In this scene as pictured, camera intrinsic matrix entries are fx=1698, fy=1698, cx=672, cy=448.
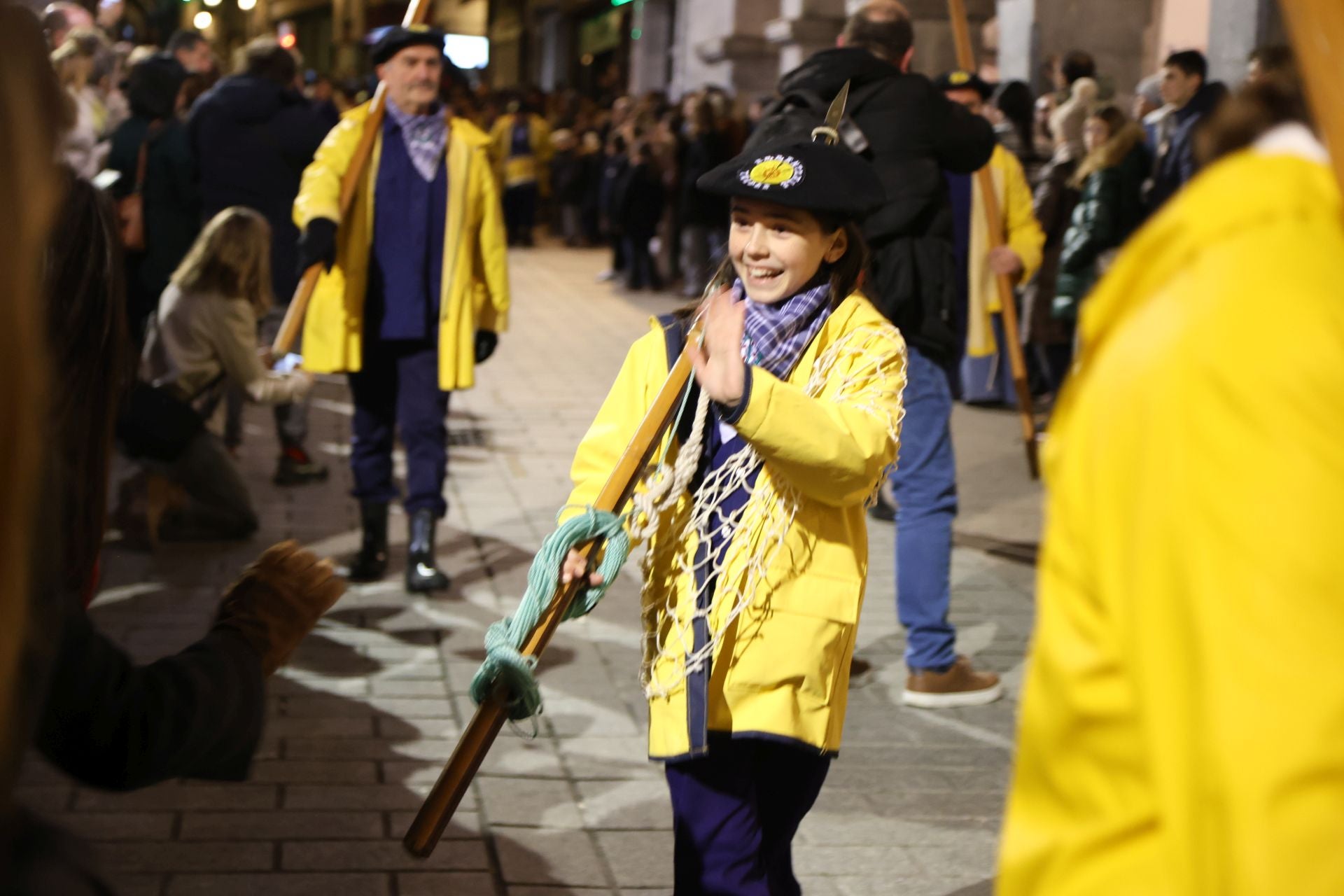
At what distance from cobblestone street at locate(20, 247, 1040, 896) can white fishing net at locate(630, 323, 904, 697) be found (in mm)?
1071

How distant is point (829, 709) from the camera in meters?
3.09

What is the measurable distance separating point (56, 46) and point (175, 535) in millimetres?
4050

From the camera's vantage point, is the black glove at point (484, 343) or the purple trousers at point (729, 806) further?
the black glove at point (484, 343)

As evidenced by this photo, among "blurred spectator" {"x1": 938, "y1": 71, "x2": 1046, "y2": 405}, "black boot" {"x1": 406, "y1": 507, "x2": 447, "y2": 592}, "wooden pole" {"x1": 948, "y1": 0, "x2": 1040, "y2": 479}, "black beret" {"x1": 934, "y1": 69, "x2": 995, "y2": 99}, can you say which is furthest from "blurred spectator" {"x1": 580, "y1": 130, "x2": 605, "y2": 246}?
"black boot" {"x1": 406, "y1": 507, "x2": 447, "y2": 592}

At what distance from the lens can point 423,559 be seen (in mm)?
6492

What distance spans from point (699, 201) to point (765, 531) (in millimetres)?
12976

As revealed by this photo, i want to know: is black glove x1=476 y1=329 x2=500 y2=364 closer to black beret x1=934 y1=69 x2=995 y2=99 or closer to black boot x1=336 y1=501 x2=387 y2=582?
black boot x1=336 y1=501 x2=387 y2=582

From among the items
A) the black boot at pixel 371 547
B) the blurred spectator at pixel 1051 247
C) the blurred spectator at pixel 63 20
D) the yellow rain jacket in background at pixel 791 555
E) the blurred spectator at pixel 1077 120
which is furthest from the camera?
the blurred spectator at pixel 1051 247

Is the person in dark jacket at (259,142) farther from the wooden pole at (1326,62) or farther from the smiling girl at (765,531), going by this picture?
the wooden pole at (1326,62)

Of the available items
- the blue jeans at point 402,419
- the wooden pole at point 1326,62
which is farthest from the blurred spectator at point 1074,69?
the wooden pole at point 1326,62

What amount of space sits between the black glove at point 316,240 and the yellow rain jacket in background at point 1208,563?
5000mm

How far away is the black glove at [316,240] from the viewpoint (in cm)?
617

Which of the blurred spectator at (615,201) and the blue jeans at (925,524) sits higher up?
the blue jeans at (925,524)

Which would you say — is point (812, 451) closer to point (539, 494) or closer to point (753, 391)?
point (753, 391)
